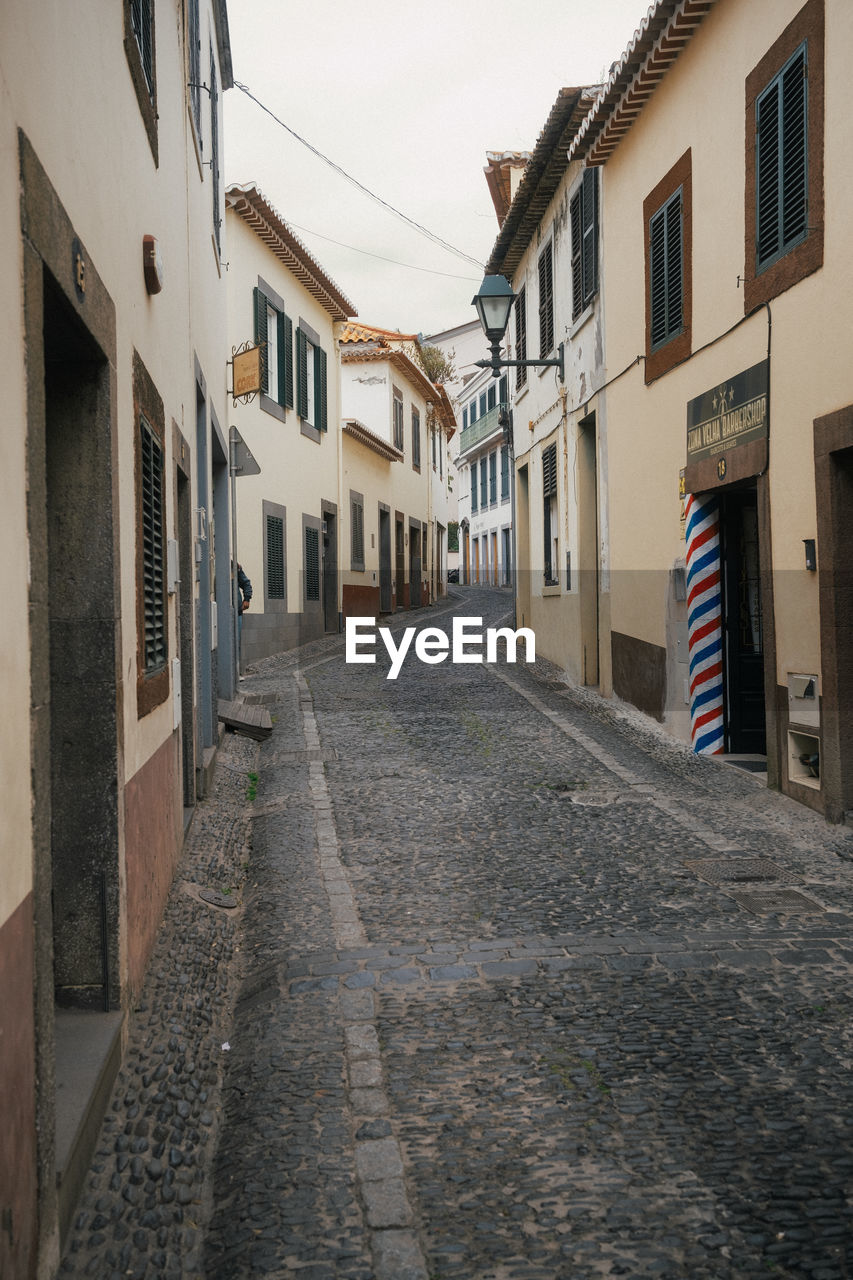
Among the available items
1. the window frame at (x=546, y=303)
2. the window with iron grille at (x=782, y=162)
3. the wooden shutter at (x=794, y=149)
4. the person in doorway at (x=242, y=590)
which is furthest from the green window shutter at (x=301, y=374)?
the wooden shutter at (x=794, y=149)

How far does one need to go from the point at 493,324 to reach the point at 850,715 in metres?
7.43

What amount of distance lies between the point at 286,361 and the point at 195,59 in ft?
35.9

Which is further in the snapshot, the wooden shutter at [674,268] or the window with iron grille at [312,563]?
the window with iron grille at [312,563]

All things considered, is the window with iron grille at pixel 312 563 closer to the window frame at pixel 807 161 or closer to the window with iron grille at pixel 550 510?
the window with iron grille at pixel 550 510

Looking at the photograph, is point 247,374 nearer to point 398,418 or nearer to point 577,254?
point 577,254

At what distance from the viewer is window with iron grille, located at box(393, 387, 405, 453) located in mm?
30500

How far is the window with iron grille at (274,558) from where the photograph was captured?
1898 centimetres

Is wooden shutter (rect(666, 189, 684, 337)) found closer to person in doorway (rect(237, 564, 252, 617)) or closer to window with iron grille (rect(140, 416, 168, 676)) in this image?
window with iron grille (rect(140, 416, 168, 676))

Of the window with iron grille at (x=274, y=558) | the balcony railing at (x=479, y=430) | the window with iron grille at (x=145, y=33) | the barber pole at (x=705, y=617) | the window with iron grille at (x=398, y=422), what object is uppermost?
the balcony railing at (x=479, y=430)

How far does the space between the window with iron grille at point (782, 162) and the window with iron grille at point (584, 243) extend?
5.04 m

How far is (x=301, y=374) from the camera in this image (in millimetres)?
21062

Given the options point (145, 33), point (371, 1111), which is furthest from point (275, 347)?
point (371, 1111)

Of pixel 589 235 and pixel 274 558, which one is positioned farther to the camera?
pixel 274 558

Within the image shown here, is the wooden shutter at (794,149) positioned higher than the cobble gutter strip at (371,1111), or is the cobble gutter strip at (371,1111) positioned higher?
the wooden shutter at (794,149)
